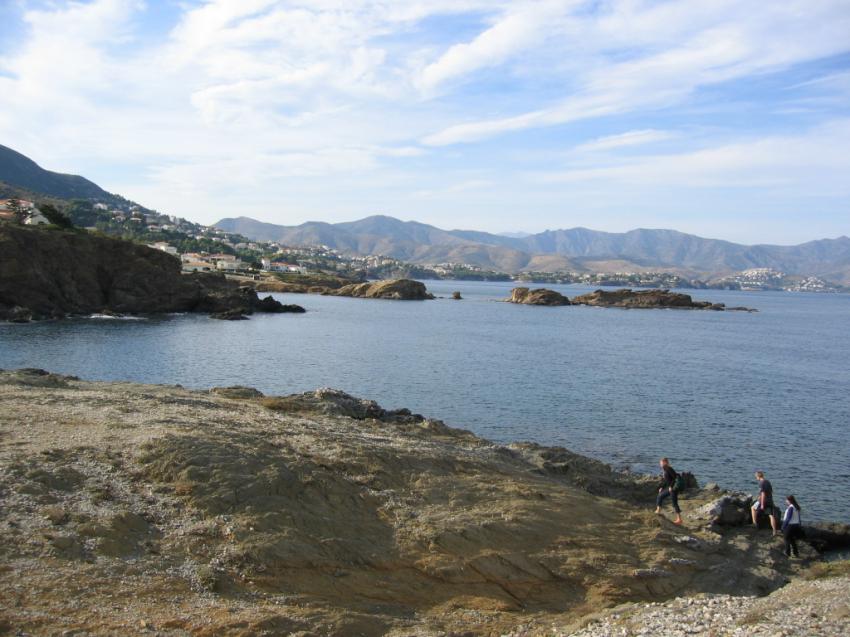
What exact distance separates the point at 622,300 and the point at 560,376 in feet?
393

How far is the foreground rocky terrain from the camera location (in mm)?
10938

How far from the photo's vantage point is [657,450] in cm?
2962

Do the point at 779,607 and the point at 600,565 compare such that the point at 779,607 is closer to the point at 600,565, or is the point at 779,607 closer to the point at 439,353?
the point at 600,565

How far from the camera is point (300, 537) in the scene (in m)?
13.3


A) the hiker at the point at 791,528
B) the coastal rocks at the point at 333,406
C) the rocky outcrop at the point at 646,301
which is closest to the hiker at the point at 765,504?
the hiker at the point at 791,528

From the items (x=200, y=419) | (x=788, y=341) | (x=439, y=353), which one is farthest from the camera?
(x=788, y=341)

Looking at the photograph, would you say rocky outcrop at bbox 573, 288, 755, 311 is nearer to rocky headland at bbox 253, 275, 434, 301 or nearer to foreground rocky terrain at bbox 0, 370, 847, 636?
rocky headland at bbox 253, 275, 434, 301

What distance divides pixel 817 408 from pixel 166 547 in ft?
134

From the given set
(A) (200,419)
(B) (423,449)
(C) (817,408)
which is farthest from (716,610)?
(C) (817,408)

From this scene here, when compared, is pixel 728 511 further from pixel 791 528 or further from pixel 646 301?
pixel 646 301

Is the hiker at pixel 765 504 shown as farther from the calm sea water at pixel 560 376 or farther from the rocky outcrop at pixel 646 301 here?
the rocky outcrop at pixel 646 301

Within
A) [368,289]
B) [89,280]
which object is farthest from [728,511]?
[368,289]

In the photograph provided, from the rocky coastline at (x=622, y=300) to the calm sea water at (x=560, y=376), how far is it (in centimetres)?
6609

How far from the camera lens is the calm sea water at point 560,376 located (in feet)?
98.0
